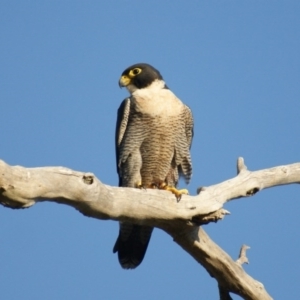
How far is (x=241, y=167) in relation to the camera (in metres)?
6.50

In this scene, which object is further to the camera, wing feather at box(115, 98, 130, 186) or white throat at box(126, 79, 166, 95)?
white throat at box(126, 79, 166, 95)

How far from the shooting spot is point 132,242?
7180 mm

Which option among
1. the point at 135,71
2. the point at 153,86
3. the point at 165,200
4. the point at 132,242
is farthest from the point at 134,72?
the point at 165,200

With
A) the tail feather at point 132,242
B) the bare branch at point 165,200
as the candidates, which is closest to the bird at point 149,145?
the tail feather at point 132,242

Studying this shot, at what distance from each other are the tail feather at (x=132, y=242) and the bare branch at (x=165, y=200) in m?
0.98

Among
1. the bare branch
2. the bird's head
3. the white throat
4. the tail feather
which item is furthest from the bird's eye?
the bare branch

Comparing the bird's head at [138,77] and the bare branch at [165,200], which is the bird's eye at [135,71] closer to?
the bird's head at [138,77]

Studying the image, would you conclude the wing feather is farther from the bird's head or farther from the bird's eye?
the bird's eye

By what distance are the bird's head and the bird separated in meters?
0.06

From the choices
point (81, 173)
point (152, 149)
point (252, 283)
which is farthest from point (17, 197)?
point (152, 149)

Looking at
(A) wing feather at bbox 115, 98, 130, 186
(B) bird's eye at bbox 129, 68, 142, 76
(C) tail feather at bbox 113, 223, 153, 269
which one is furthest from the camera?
(B) bird's eye at bbox 129, 68, 142, 76

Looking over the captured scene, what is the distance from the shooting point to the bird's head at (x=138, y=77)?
7.71 meters

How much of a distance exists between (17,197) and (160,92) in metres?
3.32

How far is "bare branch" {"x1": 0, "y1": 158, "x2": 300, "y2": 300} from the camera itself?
4520 mm
